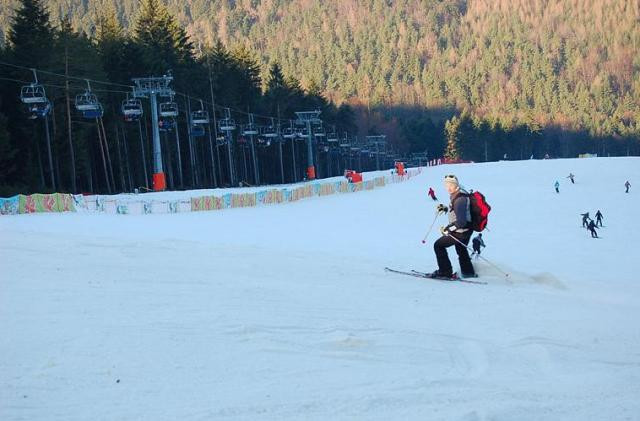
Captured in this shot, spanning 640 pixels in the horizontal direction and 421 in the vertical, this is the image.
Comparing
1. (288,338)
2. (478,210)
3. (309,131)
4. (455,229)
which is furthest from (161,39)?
(288,338)

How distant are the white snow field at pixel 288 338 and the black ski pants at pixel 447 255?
517 millimetres

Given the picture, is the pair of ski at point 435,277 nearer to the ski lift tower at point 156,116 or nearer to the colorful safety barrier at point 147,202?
the colorful safety barrier at point 147,202

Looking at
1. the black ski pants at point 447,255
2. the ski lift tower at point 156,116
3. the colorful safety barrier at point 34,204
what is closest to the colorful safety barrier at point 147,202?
the colorful safety barrier at point 34,204

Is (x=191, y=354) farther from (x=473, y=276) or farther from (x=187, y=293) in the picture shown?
(x=473, y=276)

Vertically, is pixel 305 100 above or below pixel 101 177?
above

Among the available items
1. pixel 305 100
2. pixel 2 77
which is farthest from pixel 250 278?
pixel 305 100

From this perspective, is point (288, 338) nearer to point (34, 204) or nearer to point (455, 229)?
point (455, 229)

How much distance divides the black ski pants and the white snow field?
0.52 metres

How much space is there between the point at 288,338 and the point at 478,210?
6.09 metres

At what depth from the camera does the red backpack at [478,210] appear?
495 inches

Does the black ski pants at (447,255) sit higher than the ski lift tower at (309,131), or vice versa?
the ski lift tower at (309,131)

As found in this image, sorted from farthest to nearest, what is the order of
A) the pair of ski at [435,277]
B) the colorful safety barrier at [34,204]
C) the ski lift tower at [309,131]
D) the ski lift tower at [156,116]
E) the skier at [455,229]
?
1. the ski lift tower at [309,131]
2. the ski lift tower at [156,116]
3. the colorful safety barrier at [34,204]
4. the skier at [455,229]
5. the pair of ski at [435,277]

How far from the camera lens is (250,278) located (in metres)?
11.1

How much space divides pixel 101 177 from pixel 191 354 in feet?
212
